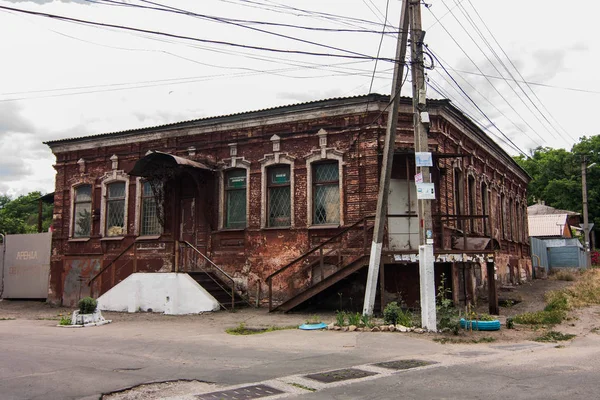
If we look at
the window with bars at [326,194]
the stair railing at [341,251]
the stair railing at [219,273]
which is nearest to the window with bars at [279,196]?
the window with bars at [326,194]

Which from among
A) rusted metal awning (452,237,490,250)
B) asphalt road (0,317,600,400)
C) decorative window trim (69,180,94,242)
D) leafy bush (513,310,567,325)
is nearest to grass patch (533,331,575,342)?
asphalt road (0,317,600,400)

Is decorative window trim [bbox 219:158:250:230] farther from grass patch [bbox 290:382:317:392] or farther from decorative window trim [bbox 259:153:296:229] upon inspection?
grass patch [bbox 290:382:317:392]

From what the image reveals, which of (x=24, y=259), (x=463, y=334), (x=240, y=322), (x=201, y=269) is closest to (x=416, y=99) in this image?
(x=463, y=334)

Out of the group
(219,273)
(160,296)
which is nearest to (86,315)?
(160,296)

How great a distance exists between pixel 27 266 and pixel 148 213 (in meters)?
6.82

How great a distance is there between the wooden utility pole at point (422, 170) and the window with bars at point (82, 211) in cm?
1437

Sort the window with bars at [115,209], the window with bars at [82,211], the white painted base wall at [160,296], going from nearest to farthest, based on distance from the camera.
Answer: the white painted base wall at [160,296]
the window with bars at [115,209]
the window with bars at [82,211]

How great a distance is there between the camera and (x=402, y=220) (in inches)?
627

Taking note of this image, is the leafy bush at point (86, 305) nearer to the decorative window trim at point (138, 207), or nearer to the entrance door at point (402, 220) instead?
the decorative window trim at point (138, 207)

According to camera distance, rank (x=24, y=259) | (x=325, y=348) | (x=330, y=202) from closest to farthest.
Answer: (x=325, y=348) < (x=330, y=202) < (x=24, y=259)

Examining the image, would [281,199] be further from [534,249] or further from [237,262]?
[534,249]

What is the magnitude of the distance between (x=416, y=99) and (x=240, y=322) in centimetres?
710

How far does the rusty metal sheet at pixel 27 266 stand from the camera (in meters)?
21.9

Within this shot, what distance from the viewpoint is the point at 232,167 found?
18094mm
